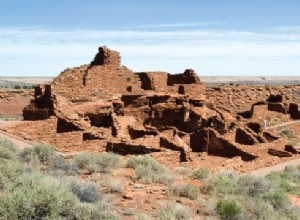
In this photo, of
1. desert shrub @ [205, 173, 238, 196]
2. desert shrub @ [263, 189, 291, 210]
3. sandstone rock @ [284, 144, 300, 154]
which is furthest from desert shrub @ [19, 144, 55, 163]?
sandstone rock @ [284, 144, 300, 154]

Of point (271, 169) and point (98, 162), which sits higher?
point (98, 162)

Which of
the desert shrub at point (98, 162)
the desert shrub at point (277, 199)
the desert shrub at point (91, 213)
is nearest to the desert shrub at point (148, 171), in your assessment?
the desert shrub at point (98, 162)

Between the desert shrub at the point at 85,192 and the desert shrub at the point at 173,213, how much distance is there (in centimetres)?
120

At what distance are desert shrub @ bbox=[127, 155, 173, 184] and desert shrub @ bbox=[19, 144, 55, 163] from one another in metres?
2.17

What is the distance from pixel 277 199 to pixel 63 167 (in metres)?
5.08

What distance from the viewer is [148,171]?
11.0m

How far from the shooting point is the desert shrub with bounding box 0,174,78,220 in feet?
20.4

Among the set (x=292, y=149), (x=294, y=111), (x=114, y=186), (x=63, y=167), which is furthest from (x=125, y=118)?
(x=294, y=111)

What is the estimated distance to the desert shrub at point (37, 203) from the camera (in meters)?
6.23

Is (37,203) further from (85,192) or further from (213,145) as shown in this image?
(213,145)

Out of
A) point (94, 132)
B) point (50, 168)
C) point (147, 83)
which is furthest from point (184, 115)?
point (50, 168)

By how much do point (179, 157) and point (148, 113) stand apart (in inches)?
310

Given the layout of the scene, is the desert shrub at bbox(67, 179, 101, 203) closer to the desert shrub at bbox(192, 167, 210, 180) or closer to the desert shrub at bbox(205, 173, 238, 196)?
the desert shrub at bbox(205, 173, 238, 196)

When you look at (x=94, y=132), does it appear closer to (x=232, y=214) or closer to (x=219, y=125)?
(x=219, y=125)
